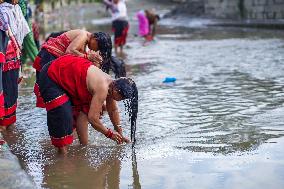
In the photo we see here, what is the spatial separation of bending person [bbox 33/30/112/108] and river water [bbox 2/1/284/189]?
742mm

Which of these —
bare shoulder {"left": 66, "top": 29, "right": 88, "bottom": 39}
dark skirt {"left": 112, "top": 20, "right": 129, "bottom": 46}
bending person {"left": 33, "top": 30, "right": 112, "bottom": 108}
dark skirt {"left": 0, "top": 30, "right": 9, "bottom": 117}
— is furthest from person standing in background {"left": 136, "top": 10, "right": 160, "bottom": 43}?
dark skirt {"left": 0, "top": 30, "right": 9, "bottom": 117}

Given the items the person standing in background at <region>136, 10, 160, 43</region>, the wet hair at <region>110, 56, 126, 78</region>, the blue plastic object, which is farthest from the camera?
the person standing in background at <region>136, 10, 160, 43</region>

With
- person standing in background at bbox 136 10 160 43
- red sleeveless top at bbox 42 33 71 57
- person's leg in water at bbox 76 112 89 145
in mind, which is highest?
red sleeveless top at bbox 42 33 71 57

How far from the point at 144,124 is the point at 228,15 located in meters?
16.9

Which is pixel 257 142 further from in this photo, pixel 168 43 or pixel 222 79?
pixel 168 43

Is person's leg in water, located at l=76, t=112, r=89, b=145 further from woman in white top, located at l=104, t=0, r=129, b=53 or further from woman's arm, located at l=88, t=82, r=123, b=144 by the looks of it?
woman in white top, located at l=104, t=0, r=129, b=53

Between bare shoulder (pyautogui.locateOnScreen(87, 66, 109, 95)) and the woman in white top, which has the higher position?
bare shoulder (pyautogui.locateOnScreen(87, 66, 109, 95))

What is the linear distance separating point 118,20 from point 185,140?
30.3ft

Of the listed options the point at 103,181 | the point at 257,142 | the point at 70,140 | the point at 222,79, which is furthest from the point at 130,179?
the point at 222,79

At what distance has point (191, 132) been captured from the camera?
552 cm

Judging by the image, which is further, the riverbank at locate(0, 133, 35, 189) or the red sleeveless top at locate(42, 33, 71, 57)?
the red sleeveless top at locate(42, 33, 71, 57)

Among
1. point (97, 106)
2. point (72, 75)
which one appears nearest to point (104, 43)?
point (72, 75)

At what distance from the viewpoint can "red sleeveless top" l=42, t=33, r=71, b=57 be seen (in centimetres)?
607

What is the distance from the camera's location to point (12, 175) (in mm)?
3949
